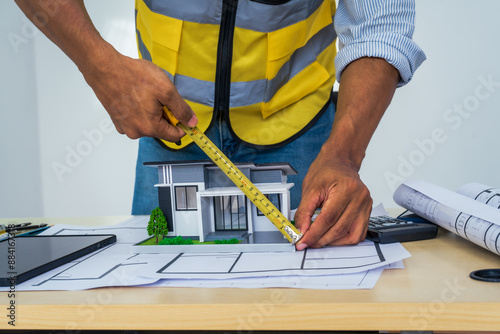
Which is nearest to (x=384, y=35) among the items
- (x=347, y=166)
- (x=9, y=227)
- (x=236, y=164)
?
(x=347, y=166)

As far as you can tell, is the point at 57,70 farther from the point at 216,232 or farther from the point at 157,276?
the point at 157,276

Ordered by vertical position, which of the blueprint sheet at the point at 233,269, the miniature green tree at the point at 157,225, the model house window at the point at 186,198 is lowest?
the blueprint sheet at the point at 233,269

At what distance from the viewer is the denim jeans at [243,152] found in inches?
51.3

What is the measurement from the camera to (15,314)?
549mm

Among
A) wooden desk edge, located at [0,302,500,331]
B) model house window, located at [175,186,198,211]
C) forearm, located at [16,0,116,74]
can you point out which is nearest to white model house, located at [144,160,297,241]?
model house window, located at [175,186,198,211]

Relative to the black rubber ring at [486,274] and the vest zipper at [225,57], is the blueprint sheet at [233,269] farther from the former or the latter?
the vest zipper at [225,57]

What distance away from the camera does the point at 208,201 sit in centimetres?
95

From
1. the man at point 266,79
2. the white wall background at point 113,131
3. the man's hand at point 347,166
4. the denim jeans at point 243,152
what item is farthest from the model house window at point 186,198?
the white wall background at point 113,131

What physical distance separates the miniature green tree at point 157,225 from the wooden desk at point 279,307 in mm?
306

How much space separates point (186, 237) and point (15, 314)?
419mm

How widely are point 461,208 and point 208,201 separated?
0.53 meters

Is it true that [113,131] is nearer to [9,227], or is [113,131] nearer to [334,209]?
[9,227]

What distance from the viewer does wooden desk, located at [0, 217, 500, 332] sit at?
49cm

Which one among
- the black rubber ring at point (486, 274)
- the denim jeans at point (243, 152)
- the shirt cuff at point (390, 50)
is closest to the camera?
the black rubber ring at point (486, 274)
